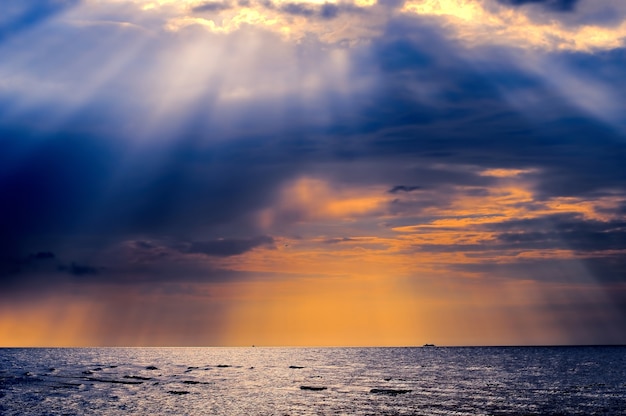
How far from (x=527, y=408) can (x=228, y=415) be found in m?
44.9

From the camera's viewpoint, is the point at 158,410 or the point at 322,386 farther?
the point at 322,386

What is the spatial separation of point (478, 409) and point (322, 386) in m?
51.6

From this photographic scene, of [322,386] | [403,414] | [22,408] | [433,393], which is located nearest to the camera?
→ [403,414]

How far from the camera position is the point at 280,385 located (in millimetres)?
155875

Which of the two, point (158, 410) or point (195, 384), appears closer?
point (158, 410)

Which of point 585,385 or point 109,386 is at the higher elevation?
point 109,386

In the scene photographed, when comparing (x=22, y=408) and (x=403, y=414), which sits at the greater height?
(x=22, y=408)

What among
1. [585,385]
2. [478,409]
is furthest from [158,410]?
[585,385]

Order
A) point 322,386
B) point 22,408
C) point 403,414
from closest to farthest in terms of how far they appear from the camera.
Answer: point 403,414 < point 22,408 < point 322,386

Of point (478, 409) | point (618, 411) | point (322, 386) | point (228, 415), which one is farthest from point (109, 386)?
point (618, 411)

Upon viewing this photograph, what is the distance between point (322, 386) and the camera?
147 meters

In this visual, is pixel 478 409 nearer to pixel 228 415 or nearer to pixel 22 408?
pixel 228 415

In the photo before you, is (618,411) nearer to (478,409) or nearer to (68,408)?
(478,409)

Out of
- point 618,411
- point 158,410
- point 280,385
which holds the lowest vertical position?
point 618,411
